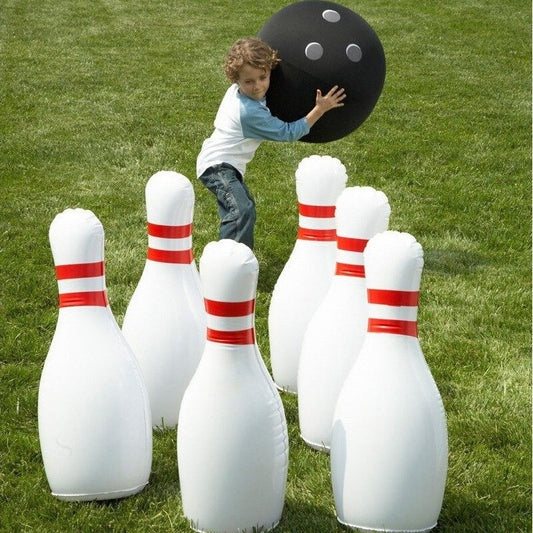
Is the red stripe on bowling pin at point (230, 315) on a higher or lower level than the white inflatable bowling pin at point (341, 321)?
higher

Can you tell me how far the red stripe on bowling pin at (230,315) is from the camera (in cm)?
276

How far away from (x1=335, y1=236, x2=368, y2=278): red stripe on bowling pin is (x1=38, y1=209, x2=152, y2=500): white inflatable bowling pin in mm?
740

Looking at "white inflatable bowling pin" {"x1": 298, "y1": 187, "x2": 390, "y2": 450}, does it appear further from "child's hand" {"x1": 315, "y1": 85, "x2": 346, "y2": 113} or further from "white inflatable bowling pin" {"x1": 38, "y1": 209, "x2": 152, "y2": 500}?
"child's hand" {"x1": 315, "y1": 85, "x2": 346, "y2": 113}

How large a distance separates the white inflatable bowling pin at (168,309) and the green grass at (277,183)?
0.56 ft

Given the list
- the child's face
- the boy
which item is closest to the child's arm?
the boy

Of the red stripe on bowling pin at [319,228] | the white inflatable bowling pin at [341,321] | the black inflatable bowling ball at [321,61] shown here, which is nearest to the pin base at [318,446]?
the white inflatable bowling pin at [341,321]

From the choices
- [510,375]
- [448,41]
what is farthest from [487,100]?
[510,375]

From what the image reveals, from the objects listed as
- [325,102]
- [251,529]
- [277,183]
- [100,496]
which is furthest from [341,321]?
[277,183]

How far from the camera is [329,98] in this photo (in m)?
→ 4.59

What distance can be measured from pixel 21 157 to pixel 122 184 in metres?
1.02

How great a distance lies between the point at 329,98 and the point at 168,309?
1524 millimetres

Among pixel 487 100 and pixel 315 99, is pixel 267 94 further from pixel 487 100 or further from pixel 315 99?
pixel 487 100

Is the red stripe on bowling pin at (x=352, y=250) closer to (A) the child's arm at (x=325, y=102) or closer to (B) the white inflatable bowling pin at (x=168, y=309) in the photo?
(B) the white inflatable bowling pin at (x=168, y=309)

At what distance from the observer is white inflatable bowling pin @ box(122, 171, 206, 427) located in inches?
137
